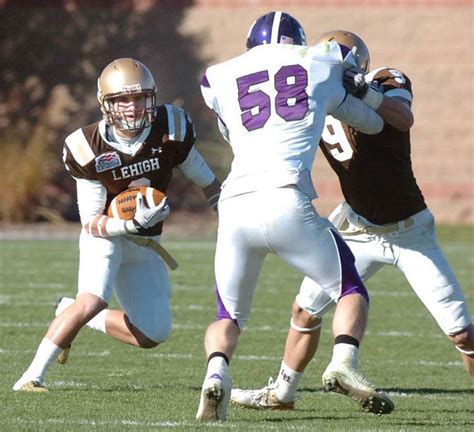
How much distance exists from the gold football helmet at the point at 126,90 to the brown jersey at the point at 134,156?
10cm

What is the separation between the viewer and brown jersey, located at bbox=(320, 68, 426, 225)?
548cm

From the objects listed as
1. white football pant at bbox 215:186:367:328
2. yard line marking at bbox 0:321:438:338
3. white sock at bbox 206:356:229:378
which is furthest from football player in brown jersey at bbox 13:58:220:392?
yard line marking at bbox 0:321:438:338

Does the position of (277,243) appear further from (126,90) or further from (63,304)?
(63,304)

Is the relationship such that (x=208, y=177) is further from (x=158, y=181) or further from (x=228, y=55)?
(x=228, y=55)

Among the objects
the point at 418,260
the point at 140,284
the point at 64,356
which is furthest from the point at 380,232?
the point at 64,356

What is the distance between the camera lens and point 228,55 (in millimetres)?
18094

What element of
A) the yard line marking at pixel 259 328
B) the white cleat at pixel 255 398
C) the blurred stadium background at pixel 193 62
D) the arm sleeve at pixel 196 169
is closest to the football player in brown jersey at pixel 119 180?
the arm sleeve at pixel 196 169

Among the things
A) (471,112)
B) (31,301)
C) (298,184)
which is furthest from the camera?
(471,112)

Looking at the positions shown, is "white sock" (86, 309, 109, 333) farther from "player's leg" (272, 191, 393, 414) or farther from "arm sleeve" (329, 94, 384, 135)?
"arm sleeve" (329, 94, 384, 135)

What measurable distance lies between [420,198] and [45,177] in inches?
468

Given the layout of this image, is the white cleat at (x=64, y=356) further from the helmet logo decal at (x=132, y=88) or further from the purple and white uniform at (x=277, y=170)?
the purple and white uniform at (x=277, y=170)

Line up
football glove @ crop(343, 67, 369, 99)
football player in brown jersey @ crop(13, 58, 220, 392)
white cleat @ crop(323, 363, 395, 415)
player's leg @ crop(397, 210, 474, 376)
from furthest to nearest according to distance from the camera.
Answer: football player in brown jersey @ crop(13, 58, 220, 392) → player's leg @ crop(397, 210, 474, 376) → football glove @ crop(343, 67, 369, 99) → white cleat @ crop(323, 363, 395, 415)

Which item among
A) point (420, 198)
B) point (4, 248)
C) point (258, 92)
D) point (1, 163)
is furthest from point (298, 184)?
Answer: point (1, 163)

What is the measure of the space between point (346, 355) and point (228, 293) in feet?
1.65
